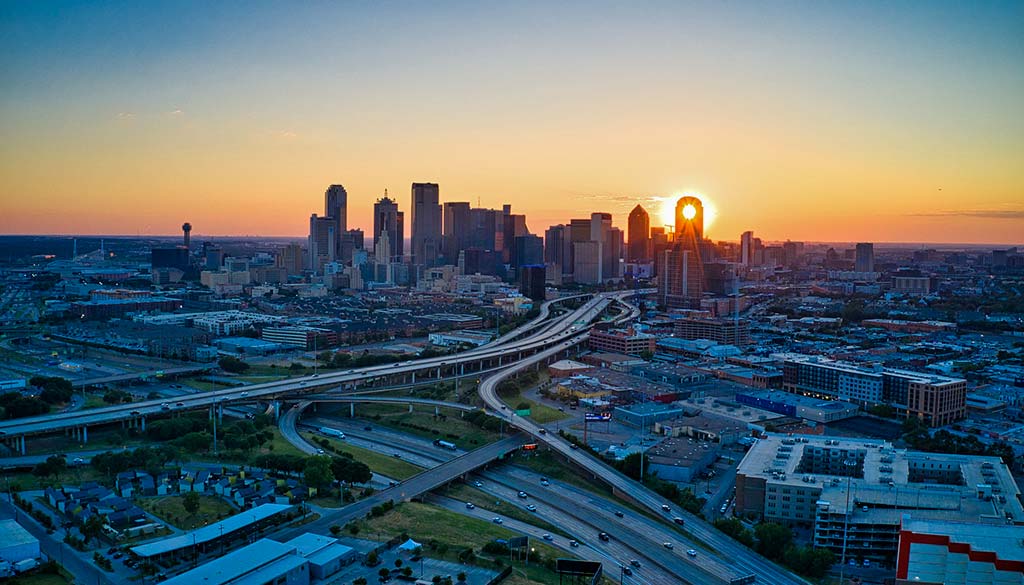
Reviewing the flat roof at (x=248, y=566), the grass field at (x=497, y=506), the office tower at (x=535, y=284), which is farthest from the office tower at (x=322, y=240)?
the flat roof at (x=248, y=566)

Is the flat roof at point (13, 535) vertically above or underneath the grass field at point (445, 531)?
above

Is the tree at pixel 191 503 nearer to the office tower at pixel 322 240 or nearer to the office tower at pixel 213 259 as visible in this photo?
the office tower at pixel 213 259

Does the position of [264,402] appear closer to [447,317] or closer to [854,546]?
[854,546]

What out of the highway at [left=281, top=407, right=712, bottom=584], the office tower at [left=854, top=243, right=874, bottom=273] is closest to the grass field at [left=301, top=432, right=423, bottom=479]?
the highway at [left=281, top=407, right=712, bottom=584]

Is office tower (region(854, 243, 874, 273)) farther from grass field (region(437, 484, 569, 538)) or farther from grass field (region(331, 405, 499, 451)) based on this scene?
grass field (region(437, 484, 569, 538))

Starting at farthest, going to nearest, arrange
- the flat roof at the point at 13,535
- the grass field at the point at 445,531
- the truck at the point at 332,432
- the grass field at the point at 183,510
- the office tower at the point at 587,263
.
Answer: the office tower at the point at 587,263 < the truck at the point at 332,432 < the grass field at the point at 183,510 < the grass field at the point at 445,531 < the flat roof at the point at 13,535

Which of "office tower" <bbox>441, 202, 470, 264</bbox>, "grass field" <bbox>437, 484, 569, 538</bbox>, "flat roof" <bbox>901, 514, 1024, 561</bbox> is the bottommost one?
"grass field" <bbox>437, 484, 569, 538</bbox>

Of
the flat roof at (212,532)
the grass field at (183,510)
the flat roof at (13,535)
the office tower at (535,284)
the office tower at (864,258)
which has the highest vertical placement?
the office tower at (864,258)
